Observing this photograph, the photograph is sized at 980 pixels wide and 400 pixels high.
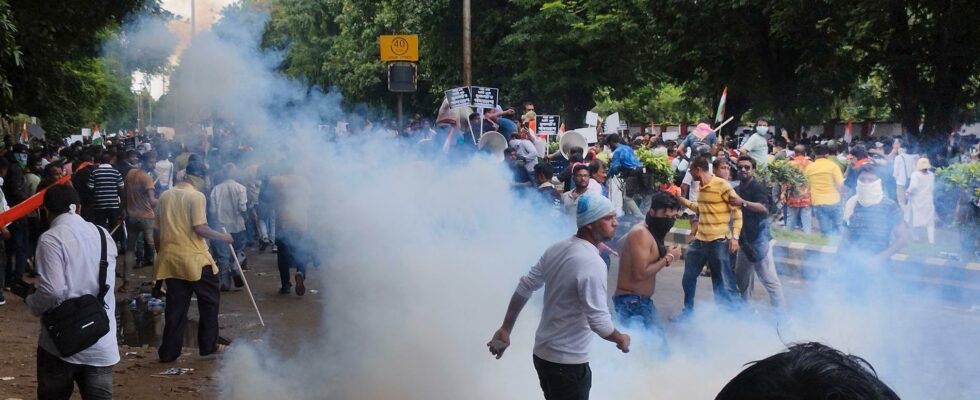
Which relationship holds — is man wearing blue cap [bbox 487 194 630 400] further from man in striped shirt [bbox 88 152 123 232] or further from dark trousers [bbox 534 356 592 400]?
man in striped shirt [bbox 88 152 123 232]

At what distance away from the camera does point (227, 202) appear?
1055 cm

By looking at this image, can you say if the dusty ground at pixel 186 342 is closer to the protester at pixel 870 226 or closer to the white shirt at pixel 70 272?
the white shirt at pixel 70 272

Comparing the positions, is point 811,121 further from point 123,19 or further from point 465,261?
point 465,261

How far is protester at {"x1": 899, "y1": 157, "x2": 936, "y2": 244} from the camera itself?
12516mm

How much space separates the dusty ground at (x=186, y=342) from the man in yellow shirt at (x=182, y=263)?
1.01 ft

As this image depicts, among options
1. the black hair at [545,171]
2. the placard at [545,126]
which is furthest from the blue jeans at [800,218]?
the black hair at [545,171]

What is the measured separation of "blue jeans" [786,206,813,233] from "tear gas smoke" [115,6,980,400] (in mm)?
4275

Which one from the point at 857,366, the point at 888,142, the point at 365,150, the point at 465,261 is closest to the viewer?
the point at 857,366

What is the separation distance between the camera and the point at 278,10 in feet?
45.7

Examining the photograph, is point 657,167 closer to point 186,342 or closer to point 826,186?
point 826,186

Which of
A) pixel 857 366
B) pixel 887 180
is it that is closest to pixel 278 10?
pixel 887 180

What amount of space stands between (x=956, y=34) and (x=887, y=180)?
10.9 m

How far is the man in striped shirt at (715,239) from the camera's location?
28.5 ft

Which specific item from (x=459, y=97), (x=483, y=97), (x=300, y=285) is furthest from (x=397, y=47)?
(x=300, y=285)
